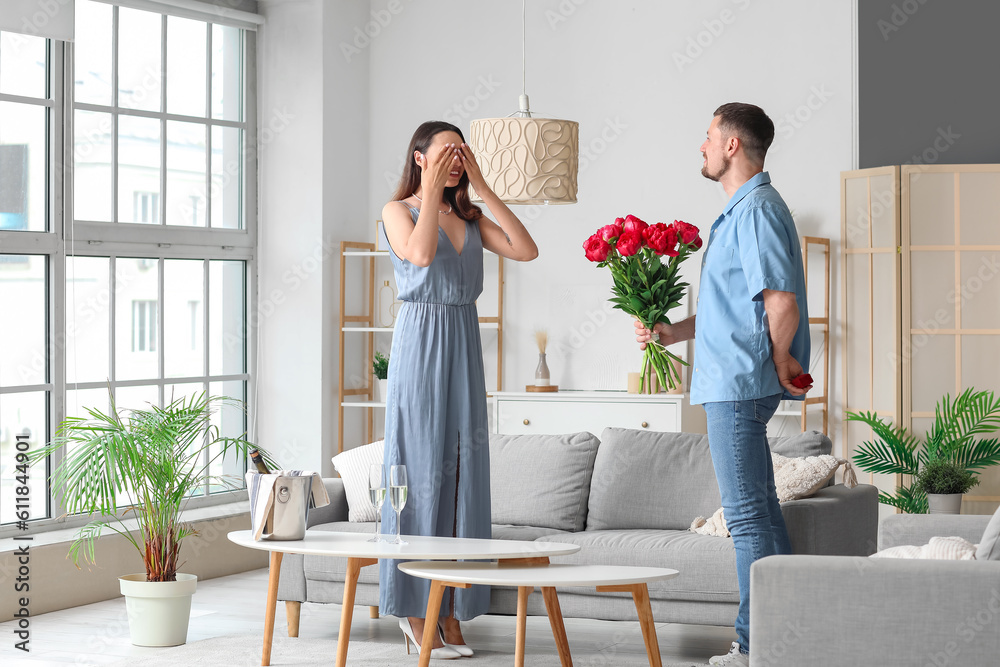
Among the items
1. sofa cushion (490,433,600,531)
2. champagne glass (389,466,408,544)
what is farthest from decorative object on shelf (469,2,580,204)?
champagne glass (389,466,408,544)

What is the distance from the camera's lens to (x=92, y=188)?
18.2 feet

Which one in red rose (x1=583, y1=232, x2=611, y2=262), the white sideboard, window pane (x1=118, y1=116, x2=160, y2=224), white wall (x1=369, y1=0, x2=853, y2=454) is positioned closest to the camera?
red rose (x1=583, y1=232, x2=611, y2=262)

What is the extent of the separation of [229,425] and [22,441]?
1.34m

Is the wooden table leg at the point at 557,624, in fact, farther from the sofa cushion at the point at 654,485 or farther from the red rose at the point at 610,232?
the red rose at the point at 610,232

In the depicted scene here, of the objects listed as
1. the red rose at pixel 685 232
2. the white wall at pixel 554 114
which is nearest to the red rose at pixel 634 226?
the red rose at pixel 685 232

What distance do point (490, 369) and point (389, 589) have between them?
3.12 meters

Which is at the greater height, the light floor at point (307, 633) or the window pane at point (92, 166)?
the window pane at point (92, 166)

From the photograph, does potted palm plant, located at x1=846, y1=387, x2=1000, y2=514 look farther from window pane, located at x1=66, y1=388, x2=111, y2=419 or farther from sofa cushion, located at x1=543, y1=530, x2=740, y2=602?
window pane, located at x1=66, y1=388, x2=111, y2=419

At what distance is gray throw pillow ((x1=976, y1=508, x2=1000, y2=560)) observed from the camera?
91.5 inches

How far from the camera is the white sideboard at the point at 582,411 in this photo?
558 centimetres

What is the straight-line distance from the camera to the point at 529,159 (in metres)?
4.15

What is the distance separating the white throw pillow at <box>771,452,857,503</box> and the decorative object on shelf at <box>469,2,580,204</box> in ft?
4.00

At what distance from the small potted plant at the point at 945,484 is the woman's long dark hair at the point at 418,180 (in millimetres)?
2833

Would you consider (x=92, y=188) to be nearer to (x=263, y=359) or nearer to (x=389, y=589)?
(x=263, y=359)
